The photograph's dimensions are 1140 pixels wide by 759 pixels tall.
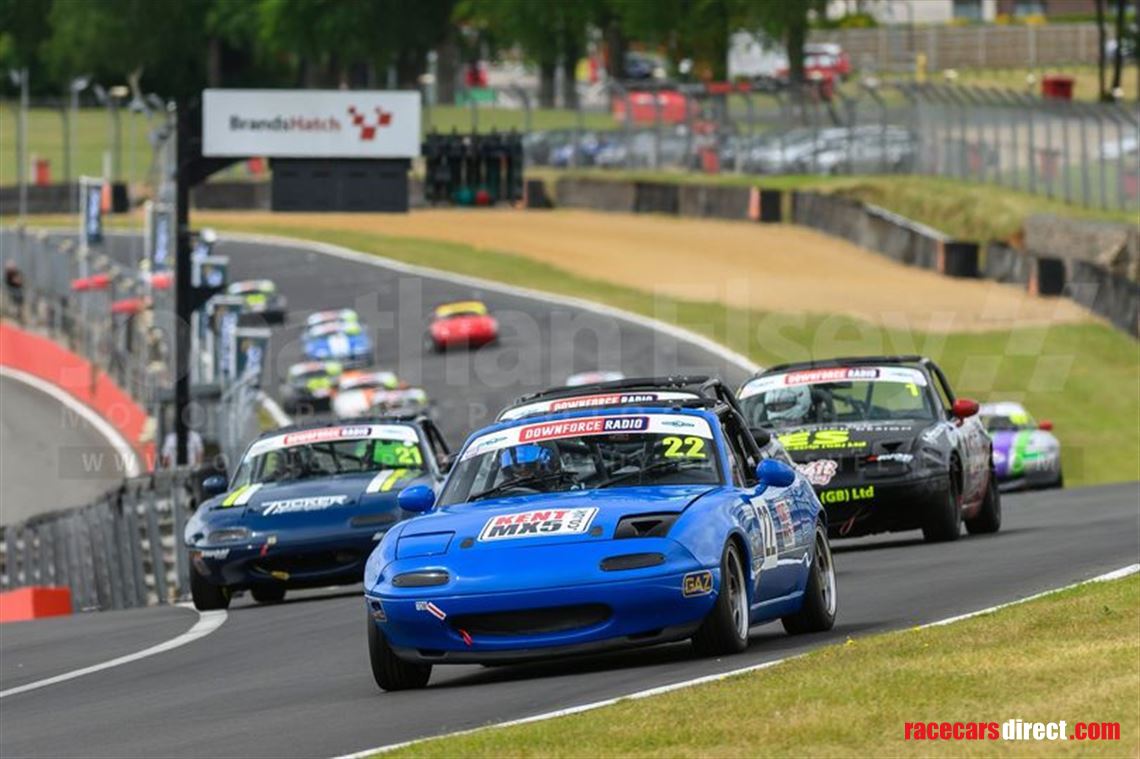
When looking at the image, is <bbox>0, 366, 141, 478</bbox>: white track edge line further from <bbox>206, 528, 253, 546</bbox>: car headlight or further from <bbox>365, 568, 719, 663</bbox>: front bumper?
<bbox>365, 568, 719, 663</bbox>: front bumper

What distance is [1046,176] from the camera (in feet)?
183

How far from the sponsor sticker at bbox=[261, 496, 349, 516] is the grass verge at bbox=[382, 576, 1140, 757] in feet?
25.6

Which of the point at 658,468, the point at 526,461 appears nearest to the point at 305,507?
the point at 526,461

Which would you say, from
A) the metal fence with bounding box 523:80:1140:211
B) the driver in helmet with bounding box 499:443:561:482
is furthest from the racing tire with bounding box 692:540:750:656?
the metal fence with bounding box 523:80:1140:211

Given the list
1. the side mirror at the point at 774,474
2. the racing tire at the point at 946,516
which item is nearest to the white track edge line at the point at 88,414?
the racing tire at the point at 946,516

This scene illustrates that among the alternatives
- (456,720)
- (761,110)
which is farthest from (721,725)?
(761,110)

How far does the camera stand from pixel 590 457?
11.6 metres

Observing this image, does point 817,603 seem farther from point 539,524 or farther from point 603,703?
point 603,703

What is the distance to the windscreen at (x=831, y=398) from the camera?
18.2 meters

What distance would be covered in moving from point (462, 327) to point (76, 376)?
817 centimetres

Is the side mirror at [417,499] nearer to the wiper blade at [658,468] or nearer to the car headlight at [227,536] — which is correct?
the wiper blade at [658,468]

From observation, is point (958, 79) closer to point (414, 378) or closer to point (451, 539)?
point (414, 378)

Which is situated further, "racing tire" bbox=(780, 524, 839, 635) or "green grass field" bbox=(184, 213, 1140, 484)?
"green grass field" bbox=(184, 213, 1140, 484)

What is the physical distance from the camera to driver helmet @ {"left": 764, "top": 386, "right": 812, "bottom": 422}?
59.8 ft
